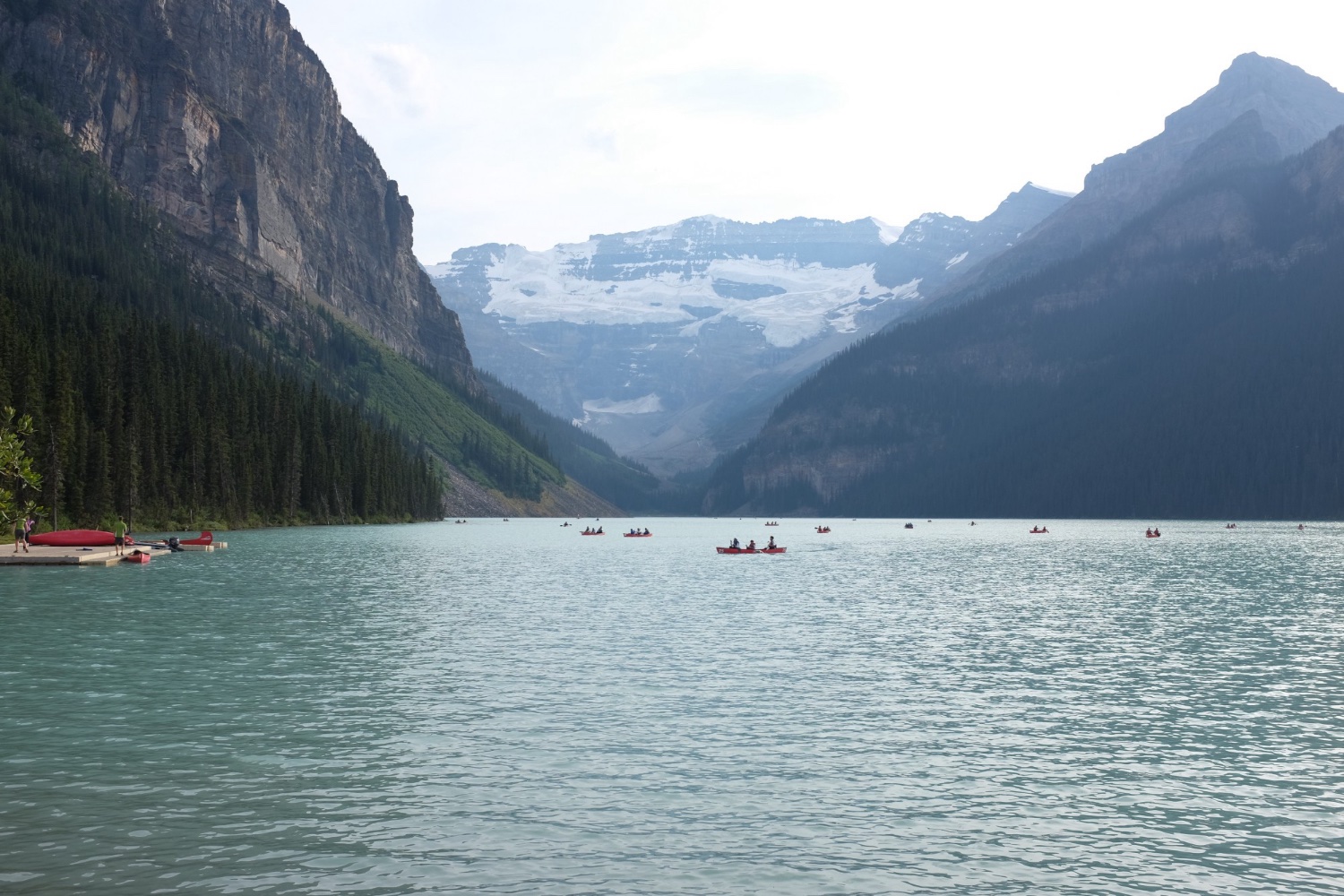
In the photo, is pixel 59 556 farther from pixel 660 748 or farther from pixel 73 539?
pixel 660 748

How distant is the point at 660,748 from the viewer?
115ft

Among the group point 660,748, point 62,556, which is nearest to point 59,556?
point 62,556

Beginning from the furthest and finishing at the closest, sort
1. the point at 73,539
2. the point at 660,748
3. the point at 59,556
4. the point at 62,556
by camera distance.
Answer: the point at 73,539
the point at 59,556
the point at 62,556
the point at 660,748

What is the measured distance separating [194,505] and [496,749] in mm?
156954

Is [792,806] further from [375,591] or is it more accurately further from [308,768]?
[375,591]

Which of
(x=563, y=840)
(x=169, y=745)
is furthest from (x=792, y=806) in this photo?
(x=169, y=745)

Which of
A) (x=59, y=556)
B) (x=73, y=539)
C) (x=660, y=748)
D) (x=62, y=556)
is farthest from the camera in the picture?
(x=73, y=539)

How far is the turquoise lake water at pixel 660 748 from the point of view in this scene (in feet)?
79.5

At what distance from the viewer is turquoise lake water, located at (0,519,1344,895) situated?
24234 mm

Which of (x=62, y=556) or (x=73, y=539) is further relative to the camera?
(x=73, y=539)

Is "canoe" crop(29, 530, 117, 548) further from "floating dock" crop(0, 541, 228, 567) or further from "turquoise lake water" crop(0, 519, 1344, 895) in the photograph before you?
"turquoise lake water" crop(0, 519, 1344, 895)

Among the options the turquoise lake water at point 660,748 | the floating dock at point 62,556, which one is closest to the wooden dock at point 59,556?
the floating dock at point 62,556

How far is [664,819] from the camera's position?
27547 millimetres

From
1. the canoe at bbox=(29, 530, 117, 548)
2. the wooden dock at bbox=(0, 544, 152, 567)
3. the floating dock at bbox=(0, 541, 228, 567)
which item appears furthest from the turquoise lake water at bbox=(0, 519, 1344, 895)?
the canoe at bbox=(29, 530, 117, 548)
